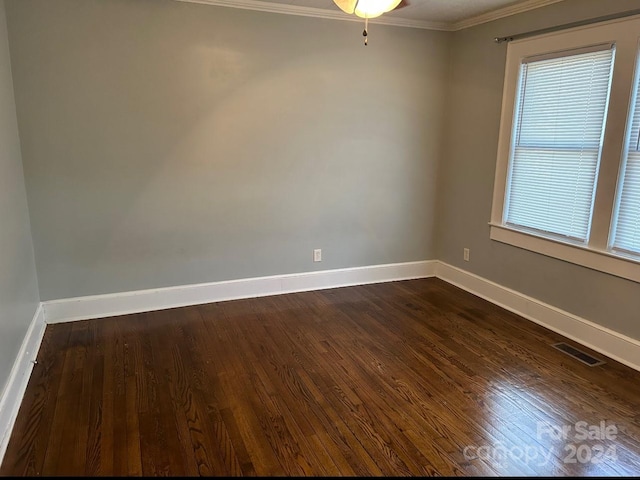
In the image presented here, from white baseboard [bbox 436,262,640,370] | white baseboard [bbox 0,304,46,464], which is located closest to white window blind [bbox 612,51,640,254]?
white baseboard [bbox 436,262,640,370]

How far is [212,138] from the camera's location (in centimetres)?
349

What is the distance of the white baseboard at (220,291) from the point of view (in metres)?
3.35

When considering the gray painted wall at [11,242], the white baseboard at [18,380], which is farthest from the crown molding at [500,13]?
the white baseboard at [18,380]

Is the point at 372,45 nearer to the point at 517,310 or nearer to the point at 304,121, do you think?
the point at 304,121

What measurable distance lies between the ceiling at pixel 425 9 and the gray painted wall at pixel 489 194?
8cm

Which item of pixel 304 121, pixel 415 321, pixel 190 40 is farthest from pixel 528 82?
pixel 190 40

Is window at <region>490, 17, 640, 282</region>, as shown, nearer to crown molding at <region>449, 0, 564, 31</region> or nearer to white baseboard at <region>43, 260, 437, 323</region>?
crown molding at <region>449, 0, 564, 31</region>

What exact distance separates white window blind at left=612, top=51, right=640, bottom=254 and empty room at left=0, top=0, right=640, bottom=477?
13 mm

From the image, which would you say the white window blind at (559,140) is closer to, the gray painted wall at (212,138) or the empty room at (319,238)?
the empty room at (319,238)

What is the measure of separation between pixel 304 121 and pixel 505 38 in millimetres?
1732

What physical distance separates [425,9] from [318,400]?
3.09 metres

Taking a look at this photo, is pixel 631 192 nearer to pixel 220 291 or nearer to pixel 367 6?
pixel 367 6

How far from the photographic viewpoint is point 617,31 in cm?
272

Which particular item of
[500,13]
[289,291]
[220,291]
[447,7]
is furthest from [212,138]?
[500,13]
